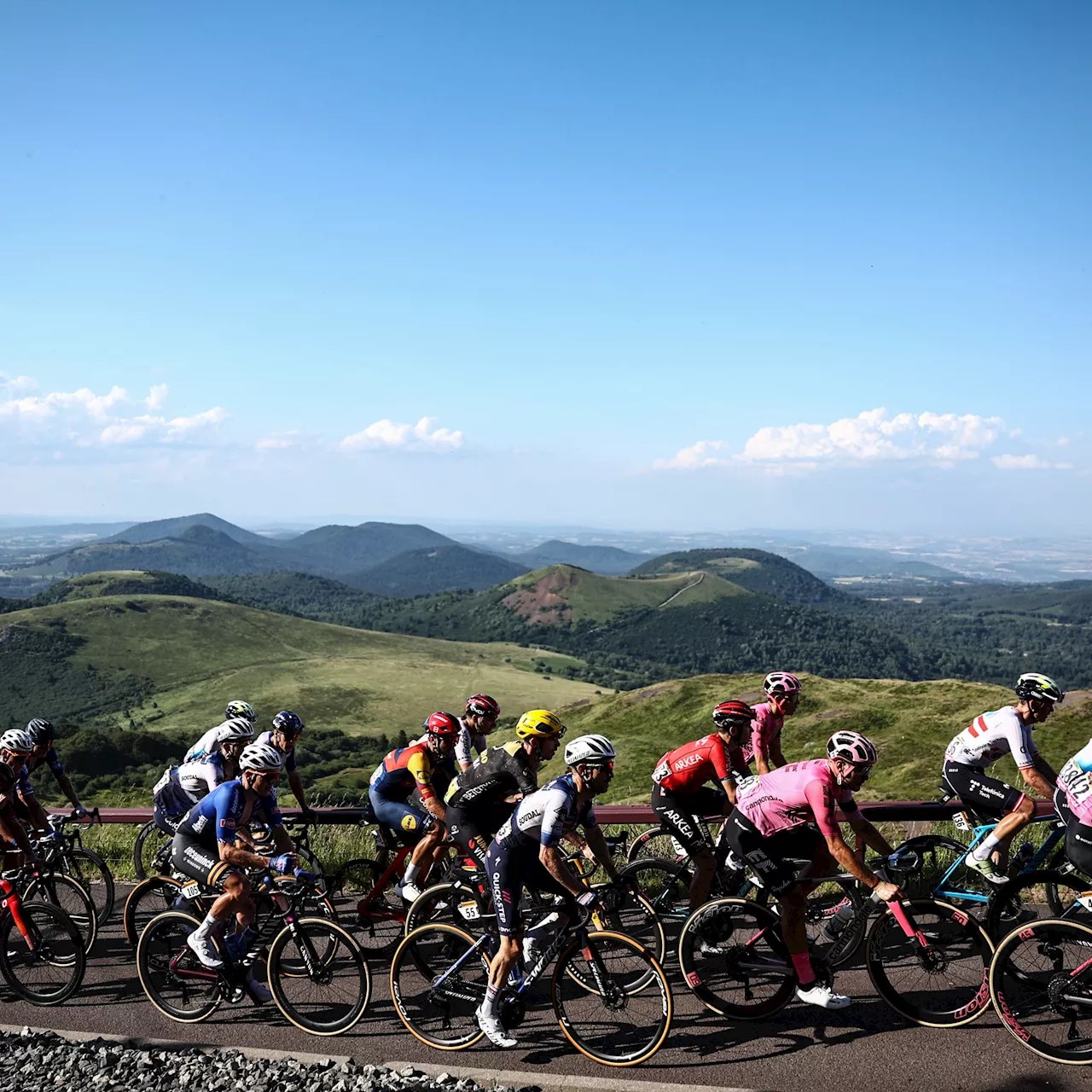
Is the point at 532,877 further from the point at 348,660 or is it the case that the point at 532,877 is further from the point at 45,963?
the point at 348,660

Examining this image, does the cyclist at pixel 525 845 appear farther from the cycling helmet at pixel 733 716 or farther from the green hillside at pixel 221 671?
the green hillside at pixel 221 671

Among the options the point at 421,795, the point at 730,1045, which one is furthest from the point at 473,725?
the point at 730,1045

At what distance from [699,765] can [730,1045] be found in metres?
2.56

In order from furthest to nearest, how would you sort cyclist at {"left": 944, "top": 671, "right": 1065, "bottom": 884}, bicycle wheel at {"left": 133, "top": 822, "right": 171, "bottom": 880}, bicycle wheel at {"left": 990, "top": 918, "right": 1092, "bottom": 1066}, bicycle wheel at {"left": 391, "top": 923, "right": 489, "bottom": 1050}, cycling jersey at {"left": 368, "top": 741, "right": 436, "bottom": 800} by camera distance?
bicycle wheel at {"left": 133, "top": 822, "right": 171, "bottom": 880} < cycling jersey at {"left": 368, "top": 741, "right": 436, "bottom": 800} < cyclist at {"left": 944, "top": 671, "right": 1065, "bottom": 884} < bicycle wheel at {"left": 391, "top": 923, "right": 489, "bottom": 1050} < bicycle wheel at {"left": 990, "top": 918, "right": 1092, "bottom": 1066}

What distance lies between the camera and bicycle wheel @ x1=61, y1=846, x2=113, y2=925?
1005 centimetres

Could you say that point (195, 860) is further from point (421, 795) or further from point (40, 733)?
point (40, 733)

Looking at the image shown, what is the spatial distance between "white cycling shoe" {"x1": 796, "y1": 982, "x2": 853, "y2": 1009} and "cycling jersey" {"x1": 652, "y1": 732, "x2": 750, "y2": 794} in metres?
1.98

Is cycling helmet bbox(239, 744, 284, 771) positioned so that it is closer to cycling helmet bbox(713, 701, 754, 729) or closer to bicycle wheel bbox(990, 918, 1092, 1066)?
cycling helmet bbox(713, 701, 754, 729)

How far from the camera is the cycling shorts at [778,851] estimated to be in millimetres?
7168

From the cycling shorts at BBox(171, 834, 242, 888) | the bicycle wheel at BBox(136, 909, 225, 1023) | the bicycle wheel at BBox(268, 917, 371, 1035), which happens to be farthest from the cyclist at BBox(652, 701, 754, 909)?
the bicycle wheel at BBox(136, 909, 225, 1023)

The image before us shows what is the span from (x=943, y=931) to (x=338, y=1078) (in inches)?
202

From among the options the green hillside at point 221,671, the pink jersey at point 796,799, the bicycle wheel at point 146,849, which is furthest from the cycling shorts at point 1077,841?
the green hillside at point 221,671

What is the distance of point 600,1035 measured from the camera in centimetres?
699

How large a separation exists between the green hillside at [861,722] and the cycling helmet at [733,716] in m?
17.2
